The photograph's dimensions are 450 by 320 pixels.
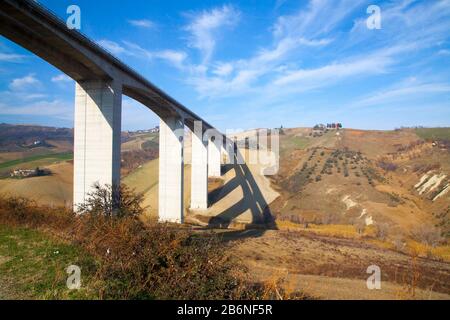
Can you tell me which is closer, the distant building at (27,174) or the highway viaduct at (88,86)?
the highway viaduct at (88,86)

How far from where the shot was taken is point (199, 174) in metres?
37.5

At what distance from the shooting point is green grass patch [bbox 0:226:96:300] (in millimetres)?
7156

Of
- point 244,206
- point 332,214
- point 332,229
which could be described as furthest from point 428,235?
point 244,206

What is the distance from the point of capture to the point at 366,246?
22.2 metres

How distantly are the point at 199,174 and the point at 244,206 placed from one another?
729 cm

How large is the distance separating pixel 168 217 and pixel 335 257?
57.4ft

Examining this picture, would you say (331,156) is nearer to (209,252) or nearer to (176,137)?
(176,137)

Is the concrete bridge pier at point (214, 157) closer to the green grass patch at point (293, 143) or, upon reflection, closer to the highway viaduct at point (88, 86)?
the highway viaduct at point (88, 86)

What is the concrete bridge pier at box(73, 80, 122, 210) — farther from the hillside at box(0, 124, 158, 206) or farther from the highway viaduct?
the hillside at box(0, 124, 158, 206)

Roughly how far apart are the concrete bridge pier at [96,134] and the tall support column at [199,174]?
60.7ft

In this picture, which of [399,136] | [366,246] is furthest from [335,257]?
[399,136]

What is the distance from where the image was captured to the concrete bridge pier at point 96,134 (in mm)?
18672

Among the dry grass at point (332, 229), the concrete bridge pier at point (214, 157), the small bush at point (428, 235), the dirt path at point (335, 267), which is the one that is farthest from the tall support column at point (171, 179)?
the small bush at point (428, 235)
